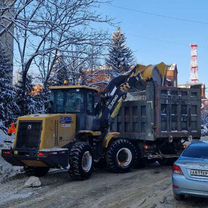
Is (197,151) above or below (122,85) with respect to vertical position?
below

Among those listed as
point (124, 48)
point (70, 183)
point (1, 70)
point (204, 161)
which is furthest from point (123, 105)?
point (124, 48)

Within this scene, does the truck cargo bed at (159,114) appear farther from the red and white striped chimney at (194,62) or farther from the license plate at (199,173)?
the red and white striped chimney at (194,62)

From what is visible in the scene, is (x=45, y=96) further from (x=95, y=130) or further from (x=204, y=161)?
(x=204, y=161)

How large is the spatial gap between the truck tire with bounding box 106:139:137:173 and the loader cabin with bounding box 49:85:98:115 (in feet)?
4.48

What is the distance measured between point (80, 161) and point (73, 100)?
7.51ft

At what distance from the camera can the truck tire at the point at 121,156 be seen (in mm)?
13320

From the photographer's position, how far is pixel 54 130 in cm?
1200

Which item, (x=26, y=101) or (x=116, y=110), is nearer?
(x=116, y=110)

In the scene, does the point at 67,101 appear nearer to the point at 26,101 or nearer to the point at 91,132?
the point at 91,132

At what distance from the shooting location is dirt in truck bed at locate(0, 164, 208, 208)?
8.80 metres

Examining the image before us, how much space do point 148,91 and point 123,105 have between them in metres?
1.31

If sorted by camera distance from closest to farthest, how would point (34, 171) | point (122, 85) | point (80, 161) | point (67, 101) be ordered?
point (80, 161)
point (34, 171)
point (67, 101)
point (122, 85)

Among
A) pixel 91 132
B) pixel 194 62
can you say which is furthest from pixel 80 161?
pixel 194 62

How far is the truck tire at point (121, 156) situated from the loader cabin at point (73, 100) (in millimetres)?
1365
